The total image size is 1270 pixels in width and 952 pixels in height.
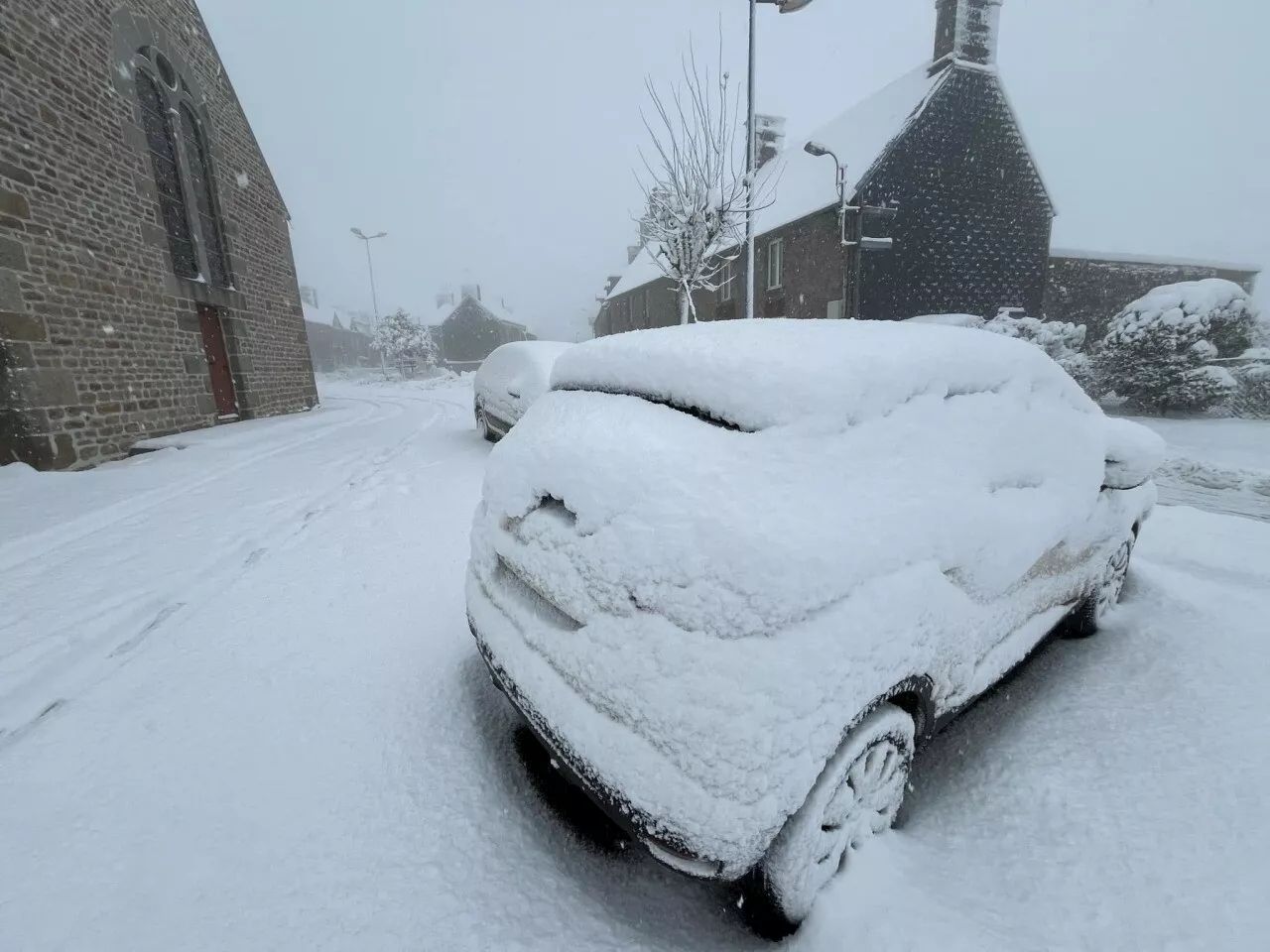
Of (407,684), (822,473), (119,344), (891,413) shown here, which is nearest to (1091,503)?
(891,413)

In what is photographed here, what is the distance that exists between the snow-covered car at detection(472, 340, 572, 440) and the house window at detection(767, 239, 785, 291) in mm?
14012

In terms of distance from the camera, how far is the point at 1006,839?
5.68 ft

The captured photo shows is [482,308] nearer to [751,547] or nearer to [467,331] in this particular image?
[467,331]

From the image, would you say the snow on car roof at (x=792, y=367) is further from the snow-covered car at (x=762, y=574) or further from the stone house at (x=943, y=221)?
the stone house at (x=943, y=221)

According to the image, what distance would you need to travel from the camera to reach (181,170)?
31.5ft

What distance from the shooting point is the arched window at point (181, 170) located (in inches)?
351

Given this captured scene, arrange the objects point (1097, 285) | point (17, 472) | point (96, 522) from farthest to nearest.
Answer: point (1097, 285) < point (17, 472) < point (96, 522)

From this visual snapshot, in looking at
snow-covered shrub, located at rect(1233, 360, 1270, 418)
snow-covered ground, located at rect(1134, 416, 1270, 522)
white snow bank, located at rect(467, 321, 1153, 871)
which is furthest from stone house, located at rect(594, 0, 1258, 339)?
white snow bank, located at rect(467, 321, 1153, 871)

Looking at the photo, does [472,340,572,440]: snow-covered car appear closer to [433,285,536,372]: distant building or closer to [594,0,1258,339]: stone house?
[594,0,1258,339]: stone house

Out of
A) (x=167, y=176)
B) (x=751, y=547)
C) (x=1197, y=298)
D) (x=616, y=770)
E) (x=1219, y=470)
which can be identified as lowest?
(x=1219, y=470)

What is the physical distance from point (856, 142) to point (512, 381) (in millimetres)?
16354

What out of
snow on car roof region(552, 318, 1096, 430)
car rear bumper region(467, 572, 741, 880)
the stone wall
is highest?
the stone wall

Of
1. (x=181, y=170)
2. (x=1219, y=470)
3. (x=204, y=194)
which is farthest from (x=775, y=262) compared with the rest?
(x=181, y=170)

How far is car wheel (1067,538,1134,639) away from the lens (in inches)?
107
